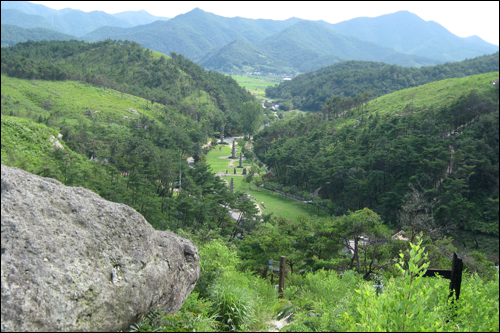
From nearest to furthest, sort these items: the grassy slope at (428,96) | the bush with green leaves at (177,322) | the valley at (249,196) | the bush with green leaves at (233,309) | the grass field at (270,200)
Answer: the valley at (249,196) < the bush with green leaves at (177,322) < the bush with green leaves at (233,309) < the grass field at (270,200) < the grassy slope at (428,96)

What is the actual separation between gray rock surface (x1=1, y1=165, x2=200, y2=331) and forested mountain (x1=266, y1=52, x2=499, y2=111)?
3705 inches

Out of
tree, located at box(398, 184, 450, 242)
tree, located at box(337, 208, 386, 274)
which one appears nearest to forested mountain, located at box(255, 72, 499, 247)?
tree, located at box(398, 184, 450, 242)

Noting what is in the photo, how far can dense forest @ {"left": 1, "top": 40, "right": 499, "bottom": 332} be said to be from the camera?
5.87m

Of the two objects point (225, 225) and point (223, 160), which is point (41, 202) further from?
point (223, 160)

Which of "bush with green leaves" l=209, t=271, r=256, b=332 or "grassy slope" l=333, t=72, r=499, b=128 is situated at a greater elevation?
"grassy slope" l=333, t=72, r=499, b=128

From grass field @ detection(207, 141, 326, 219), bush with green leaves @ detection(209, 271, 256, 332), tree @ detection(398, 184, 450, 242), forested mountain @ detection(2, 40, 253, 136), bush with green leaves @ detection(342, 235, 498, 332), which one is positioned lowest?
grass field @ detection(207, 141, 326, 219)

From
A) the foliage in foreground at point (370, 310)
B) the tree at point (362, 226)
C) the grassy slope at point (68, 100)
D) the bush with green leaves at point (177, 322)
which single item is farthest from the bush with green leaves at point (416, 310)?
the grassy slope at point (68, 100)

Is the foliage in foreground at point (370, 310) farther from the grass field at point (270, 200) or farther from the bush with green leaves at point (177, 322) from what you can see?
the grass field at point (270, 200)

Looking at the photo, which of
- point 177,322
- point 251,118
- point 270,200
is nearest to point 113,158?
point 270,200

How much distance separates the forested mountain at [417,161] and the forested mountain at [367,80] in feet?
133

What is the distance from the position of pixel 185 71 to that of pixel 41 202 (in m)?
117

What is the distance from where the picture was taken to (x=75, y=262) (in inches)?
176

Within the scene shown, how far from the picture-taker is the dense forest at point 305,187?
587cm

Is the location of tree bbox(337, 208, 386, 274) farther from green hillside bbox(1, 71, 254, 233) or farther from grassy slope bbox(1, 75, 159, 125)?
grassy slope bbox(1, 75, 159, 125)
